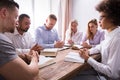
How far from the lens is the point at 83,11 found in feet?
14.9

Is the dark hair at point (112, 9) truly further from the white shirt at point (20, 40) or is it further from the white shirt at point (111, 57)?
the white shirt at point (20, 40)

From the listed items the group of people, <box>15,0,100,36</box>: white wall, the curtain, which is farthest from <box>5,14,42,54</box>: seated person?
the curtain

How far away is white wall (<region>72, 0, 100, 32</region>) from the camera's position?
14.6 ft

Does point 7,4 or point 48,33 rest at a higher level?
point 7,4

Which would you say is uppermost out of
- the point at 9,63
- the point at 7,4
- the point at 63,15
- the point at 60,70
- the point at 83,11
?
the point at 83,11

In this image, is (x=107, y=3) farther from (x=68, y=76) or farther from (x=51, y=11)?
(x=51, y=11)

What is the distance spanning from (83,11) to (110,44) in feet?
10.0

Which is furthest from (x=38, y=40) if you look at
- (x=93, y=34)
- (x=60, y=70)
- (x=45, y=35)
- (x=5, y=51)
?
(x=5, y=51)

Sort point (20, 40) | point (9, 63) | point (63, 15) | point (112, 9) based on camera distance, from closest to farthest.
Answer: point (9, 63) < point (112, 9) < point (20, 40) < point (63, 15)

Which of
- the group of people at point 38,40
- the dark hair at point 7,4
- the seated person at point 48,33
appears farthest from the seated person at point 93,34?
the dark hair at point 7,4

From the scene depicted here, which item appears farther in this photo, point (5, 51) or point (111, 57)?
point (111, 57)

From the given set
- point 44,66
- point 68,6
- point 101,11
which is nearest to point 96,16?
point 68,6

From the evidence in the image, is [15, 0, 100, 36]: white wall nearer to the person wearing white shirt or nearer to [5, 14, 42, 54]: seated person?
[5, 14, 42, 54]: seated person

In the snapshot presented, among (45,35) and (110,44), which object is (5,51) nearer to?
(110,44)
